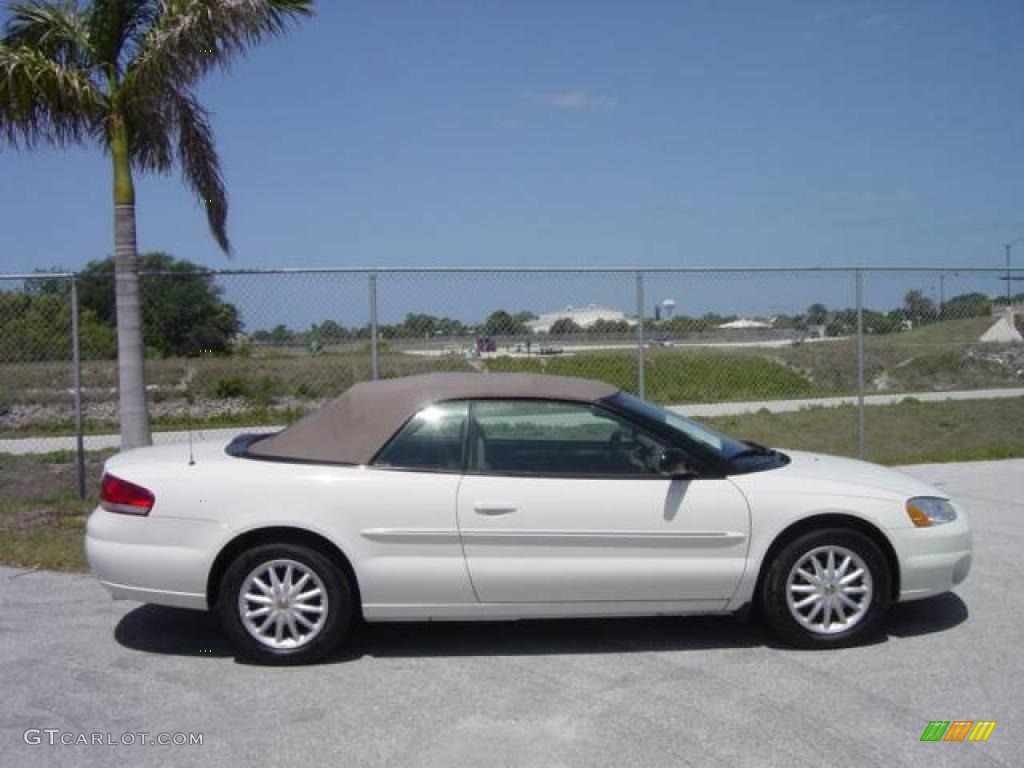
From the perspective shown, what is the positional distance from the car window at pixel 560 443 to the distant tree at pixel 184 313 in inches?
168

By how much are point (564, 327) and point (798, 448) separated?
15.1ft

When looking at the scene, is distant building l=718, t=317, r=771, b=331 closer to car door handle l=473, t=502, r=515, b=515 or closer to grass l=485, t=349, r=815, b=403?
grass l=485, t=349, r=815, b=403

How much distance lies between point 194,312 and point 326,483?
4582 millimetres

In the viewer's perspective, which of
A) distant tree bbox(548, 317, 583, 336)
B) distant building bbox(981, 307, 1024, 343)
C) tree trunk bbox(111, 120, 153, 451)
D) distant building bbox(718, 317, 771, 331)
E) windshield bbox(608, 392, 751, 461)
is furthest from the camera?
distant building bbox(981, 307, 1024, 343)

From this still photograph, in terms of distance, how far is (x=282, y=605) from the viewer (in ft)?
15.7

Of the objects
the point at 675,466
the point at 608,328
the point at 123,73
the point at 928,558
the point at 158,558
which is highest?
the point at 123,73

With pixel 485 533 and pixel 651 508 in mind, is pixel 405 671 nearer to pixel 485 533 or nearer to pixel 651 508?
pixel 485 533

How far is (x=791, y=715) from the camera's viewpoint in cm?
414

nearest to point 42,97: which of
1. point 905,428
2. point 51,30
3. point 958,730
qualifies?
point 51,30

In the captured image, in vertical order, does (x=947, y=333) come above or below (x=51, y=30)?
below

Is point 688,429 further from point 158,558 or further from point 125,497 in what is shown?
point 125,497

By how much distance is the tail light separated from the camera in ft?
16.1

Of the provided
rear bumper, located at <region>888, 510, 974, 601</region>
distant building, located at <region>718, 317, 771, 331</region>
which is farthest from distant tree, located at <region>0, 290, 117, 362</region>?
rear bumper, located at <region>888, 510, 974, 601</region>

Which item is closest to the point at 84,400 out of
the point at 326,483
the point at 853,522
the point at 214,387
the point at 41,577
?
the point at 214,387
